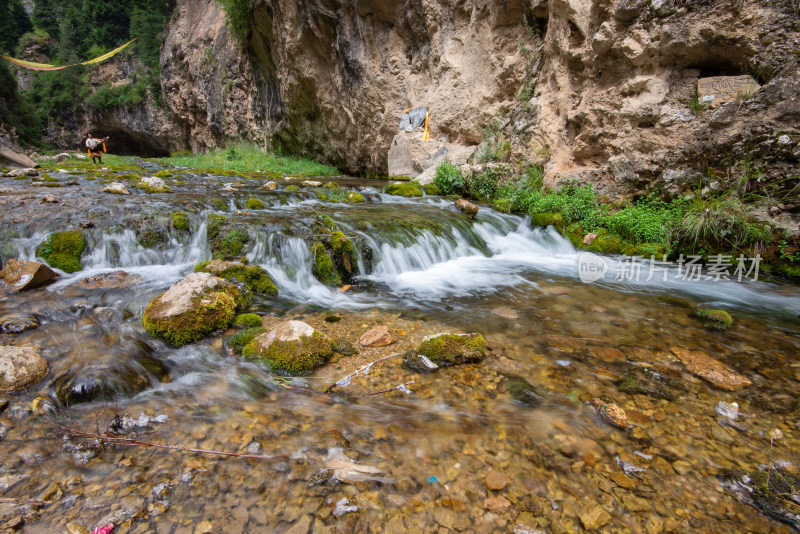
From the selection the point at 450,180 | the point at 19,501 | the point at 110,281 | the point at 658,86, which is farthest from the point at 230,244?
the point at 658,86

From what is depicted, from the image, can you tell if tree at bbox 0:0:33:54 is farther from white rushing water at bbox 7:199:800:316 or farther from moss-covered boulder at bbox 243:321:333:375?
moss-covered boulder at bbox 243:321:333:375

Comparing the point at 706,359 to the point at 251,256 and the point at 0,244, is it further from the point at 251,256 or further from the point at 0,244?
the point at 0,244

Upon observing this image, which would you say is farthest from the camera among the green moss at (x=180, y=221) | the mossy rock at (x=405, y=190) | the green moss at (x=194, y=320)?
the mossy rock at (x=405, y=190)

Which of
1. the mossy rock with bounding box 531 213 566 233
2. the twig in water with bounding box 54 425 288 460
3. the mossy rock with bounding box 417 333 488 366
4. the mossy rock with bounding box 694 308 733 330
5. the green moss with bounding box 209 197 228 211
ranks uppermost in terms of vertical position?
the mossy rock with bounding box 531 213 566 233

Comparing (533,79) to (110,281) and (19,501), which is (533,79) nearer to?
(110,281)

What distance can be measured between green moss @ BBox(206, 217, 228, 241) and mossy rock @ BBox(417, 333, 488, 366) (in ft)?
13.3

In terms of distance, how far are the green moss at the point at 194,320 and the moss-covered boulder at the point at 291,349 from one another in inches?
23.6

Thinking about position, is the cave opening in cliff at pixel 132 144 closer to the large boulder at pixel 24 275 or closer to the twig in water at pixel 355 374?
the large boulder at pixel 24 275

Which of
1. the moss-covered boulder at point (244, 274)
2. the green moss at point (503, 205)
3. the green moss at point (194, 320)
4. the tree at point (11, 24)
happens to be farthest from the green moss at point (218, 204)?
the tree at point (11, 24)

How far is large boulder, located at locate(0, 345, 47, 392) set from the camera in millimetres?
2240

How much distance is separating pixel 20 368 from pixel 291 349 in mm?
1737

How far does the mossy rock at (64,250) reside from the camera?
4.58 metres

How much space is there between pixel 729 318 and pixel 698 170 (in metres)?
3.75

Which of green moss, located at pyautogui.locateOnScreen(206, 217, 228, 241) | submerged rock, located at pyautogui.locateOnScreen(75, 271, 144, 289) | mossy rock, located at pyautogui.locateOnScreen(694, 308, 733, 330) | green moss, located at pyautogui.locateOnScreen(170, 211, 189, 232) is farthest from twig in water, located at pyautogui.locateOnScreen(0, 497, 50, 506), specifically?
mossy rock, located at pyautogui.locateOnScreen(694, 308, 733, 330)
